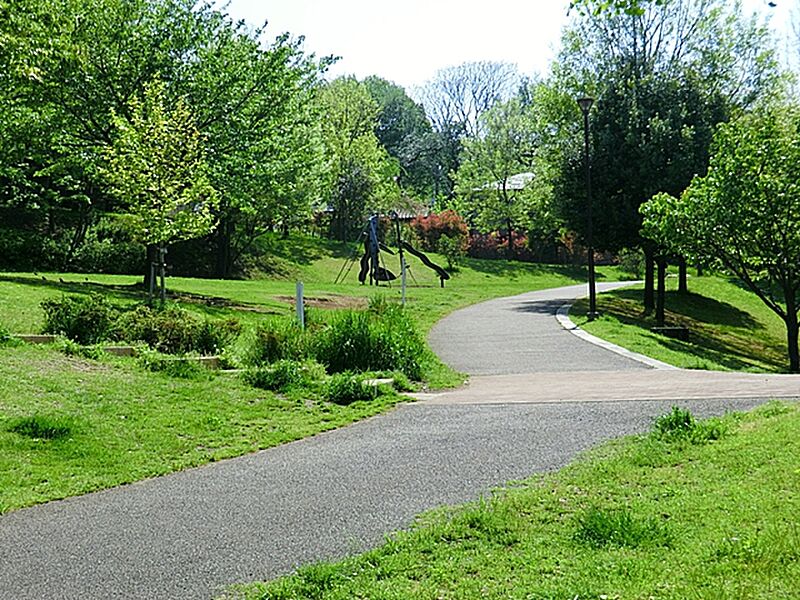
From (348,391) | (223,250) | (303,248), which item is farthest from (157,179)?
(303,248)

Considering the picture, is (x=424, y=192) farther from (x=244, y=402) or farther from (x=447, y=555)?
(x=447, y=555)

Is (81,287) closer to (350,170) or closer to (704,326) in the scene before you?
(704,326)

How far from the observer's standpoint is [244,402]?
980 centimetres

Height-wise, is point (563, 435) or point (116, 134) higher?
point (116, 134)

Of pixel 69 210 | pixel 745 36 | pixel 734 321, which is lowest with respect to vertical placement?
pixel 734 321

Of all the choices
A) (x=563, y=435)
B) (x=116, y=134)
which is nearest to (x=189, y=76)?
(x=116, y=134)

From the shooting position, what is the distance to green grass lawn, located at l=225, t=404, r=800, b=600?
371cm

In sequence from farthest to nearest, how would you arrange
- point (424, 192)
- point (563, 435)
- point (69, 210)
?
point (424, 192), point (69, 210), point (563, 435)

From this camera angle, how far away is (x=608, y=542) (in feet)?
14.0

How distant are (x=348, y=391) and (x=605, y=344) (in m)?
10.0

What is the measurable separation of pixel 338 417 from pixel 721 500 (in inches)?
207

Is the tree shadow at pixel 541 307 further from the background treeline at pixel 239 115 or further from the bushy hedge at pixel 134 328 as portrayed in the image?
the bushy hedge at pixel 134 328

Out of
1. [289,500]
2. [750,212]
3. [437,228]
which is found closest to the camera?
[289,500]

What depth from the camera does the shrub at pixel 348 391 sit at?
1038 centimetres
